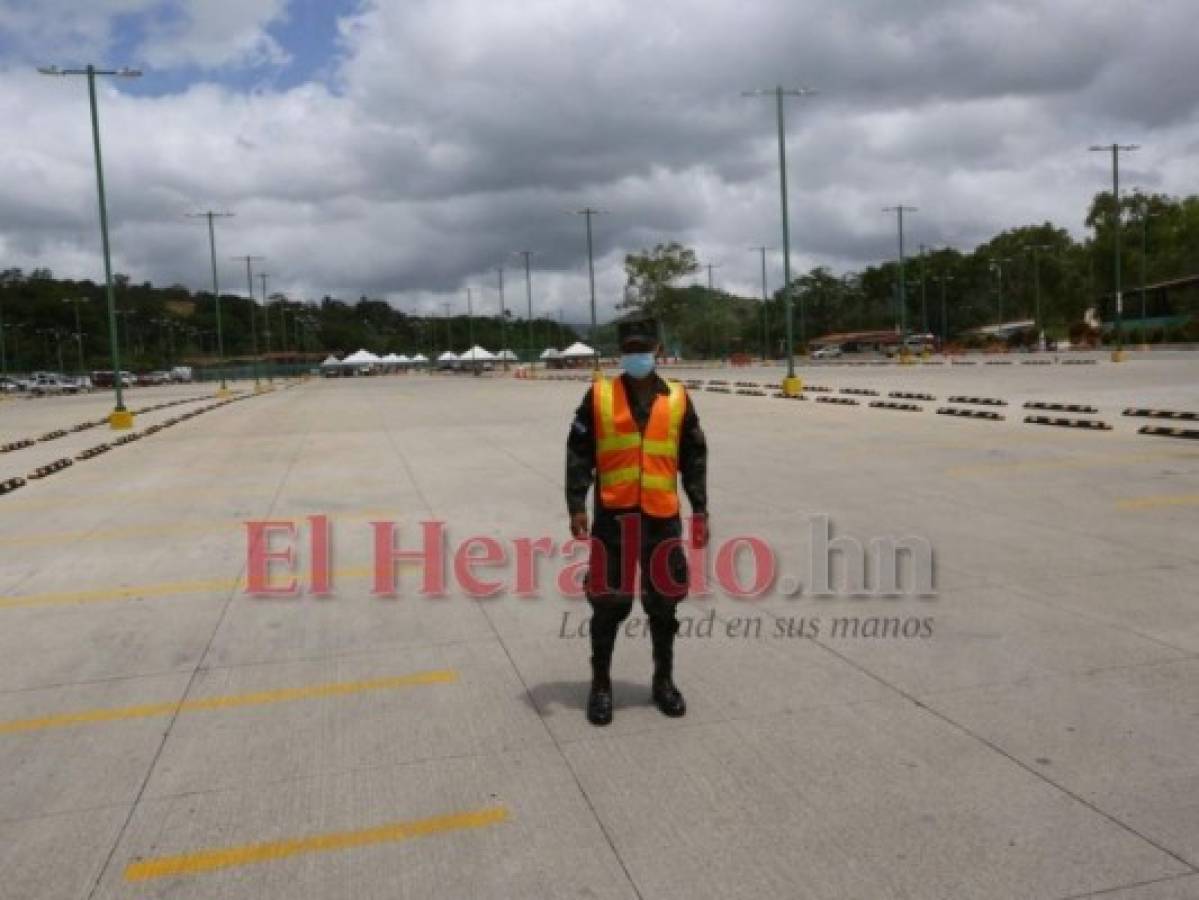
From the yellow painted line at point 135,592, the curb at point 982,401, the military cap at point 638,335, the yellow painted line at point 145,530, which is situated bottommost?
the yellow painted line at point 135,592

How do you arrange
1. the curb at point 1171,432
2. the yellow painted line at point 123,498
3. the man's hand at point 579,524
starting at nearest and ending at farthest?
1. the man's hand at point 579,524
2. the yellow painted line at point 123,498
3. the curb at point 1171,432

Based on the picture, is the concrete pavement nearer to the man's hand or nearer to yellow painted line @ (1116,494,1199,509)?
yellow painted line @ (1116,494,1199,509)

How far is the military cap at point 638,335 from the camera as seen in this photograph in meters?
4.96

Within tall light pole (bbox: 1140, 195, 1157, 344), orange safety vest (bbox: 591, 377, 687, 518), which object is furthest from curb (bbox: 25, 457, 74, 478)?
tall light pole (bbox: 1140, 195, 1157, 344)

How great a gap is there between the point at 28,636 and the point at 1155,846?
6.36 m

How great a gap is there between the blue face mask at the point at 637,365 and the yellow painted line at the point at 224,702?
191cm

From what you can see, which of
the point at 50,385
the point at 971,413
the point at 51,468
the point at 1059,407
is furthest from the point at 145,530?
the point at 50,385

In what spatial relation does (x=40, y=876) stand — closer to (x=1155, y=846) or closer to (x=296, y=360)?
(x=1155, y=846)

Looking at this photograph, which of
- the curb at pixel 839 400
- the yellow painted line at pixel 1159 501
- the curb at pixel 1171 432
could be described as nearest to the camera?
the yellow painted line at pixel 1159 501

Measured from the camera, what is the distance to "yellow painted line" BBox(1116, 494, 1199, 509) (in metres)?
9.86

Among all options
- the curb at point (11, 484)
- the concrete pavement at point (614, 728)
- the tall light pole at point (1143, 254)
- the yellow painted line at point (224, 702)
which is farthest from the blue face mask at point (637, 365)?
the tall light pole at point (1143, 254)

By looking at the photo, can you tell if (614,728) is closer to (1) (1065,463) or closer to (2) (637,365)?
(2) (637,365)

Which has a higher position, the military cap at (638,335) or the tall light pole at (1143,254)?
the tall light pole at (1143,254)

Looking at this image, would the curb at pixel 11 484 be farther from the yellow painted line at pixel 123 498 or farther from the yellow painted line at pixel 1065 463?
the yellow painted line at pixel 1065 463
